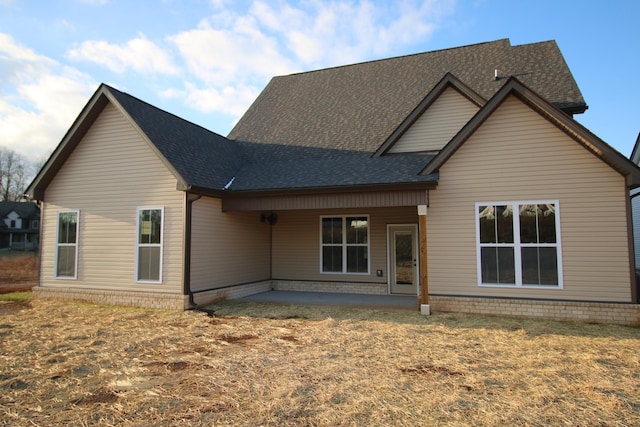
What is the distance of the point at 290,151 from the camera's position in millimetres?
14109

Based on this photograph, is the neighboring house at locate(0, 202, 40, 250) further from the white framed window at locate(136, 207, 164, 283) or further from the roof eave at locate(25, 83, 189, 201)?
the white framed window at locate(136, 207, 164, 283)

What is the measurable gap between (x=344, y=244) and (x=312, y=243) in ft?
3.71

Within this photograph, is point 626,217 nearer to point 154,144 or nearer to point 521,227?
point 521,227

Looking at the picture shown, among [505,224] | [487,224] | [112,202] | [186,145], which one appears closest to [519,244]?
[505,224]

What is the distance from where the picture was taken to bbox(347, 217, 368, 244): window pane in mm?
12953

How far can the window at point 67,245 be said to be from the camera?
38.1ft

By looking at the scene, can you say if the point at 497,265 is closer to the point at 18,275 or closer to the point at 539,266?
the point at 539,266

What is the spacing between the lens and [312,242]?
44.2 feet

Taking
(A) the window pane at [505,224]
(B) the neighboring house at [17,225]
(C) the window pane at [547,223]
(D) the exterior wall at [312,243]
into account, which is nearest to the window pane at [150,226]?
(D) the exterior wall at [312,243]

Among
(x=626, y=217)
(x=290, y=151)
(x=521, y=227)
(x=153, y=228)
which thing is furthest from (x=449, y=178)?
(x=153, y=228)

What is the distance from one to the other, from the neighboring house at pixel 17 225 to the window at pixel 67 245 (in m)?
46.8

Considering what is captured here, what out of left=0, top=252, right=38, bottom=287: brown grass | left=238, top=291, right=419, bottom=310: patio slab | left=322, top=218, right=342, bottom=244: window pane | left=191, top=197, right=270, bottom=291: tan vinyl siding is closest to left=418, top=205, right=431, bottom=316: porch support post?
left=238, top=291, right=419, bottom=310: patio slab

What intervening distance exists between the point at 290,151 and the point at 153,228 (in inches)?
218

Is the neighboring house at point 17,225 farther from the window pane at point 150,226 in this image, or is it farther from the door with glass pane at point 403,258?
the door with glass pane at point 403,258
